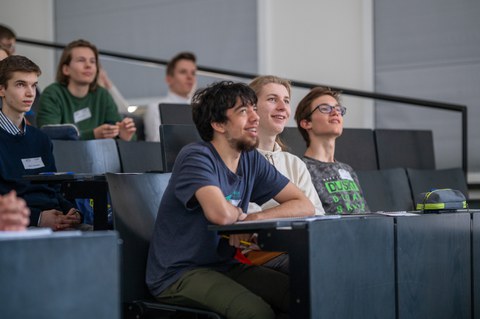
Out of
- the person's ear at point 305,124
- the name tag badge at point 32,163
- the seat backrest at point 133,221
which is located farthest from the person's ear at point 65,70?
the seat backrest at point 133,221

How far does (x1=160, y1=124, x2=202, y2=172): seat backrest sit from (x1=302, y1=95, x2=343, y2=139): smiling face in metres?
0.62

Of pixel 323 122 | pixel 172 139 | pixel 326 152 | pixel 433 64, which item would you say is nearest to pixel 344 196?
pixel 326 152

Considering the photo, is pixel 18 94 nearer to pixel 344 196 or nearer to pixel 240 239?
pixel 240 239

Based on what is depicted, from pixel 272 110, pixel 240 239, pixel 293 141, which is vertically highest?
pixel 272 110

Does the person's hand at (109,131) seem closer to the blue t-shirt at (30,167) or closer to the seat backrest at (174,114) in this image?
the seat backrest at (174,114)

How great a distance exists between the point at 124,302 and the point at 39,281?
0.85 metres

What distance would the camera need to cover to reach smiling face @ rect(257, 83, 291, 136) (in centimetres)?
321

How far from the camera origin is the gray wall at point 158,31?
700cm

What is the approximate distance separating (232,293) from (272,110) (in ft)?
3.33

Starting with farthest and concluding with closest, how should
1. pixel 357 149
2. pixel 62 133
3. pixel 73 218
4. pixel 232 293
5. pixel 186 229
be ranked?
pixel 357 149 → pixel 62 133 → pixel 73 218 → pixel 186 229 → pixel 232 293

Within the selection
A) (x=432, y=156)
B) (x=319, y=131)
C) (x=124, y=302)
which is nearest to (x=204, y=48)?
(x=432, y=156)

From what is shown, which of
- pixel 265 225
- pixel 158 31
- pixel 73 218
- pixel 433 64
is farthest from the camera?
pixel 158 31

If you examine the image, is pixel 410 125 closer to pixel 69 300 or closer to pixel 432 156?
pixel 432 156

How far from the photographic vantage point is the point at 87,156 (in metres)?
3.74
